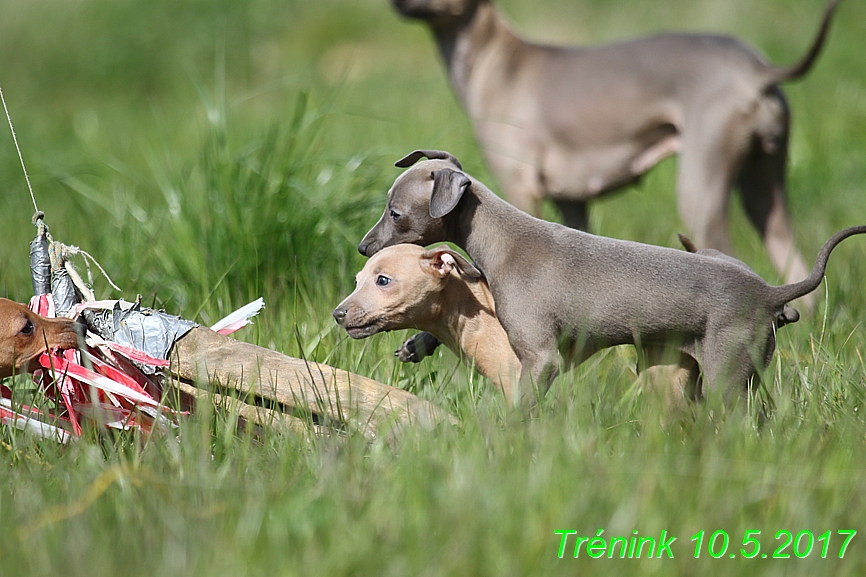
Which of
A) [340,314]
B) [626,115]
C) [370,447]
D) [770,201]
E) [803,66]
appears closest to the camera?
[370,447]

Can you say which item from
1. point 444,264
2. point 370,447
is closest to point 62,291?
point 370,447

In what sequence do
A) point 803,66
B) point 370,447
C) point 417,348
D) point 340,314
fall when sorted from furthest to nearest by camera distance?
point 803,66 < point 417,348 < point 340,314 < point 370,447

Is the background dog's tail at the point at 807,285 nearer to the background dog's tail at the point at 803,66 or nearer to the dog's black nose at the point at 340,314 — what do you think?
the dog's black nose at the point at 340,314

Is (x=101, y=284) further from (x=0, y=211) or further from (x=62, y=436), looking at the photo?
(x=0, y=211)

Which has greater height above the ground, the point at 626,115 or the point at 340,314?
the point at 340,314

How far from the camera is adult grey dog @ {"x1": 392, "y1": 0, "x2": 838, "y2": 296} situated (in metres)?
4.58

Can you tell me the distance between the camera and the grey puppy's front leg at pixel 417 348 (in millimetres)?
2783

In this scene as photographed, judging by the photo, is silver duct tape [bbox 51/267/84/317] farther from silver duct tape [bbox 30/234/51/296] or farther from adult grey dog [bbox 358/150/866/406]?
adult grey dog [bbox 358/150/866/406]

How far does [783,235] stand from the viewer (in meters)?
4.61

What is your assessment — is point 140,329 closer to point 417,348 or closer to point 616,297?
point 417,348

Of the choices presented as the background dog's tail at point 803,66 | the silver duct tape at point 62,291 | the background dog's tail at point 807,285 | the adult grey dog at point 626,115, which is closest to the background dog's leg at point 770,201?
the adult grey dog at point 626,115

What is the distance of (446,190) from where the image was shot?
2539mm

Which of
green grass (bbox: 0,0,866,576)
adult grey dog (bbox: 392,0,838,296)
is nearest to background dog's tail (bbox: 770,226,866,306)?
green grass (bbox: 0,0,866,576)

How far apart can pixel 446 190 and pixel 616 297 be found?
0.53m
